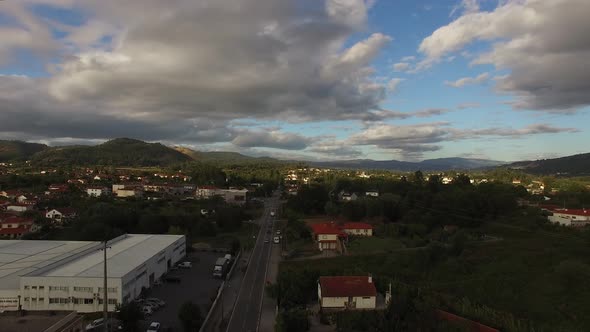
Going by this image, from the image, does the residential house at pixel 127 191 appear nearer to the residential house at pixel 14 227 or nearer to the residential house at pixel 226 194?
the residential house at pixel 226 194

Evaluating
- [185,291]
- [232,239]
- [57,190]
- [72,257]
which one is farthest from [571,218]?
[57,190]

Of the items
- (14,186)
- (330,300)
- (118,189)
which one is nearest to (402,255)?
(330,300)

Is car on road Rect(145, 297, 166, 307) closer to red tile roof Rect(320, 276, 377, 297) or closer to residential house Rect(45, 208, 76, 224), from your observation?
red tile roof Rect(320, 276, 377, 297)

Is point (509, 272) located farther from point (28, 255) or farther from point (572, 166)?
point (572, 166)

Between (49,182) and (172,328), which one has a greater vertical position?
(49,182)

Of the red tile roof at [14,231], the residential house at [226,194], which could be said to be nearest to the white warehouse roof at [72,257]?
the red tile roof at [14,231]

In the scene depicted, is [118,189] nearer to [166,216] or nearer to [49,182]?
[49,182]
